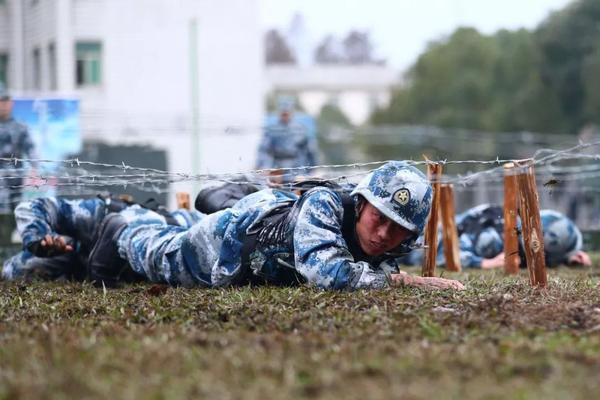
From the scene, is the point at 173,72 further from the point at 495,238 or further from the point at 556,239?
the point at 556,239

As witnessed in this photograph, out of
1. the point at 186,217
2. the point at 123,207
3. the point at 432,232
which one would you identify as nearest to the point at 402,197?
the point at 432,232

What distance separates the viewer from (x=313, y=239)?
24.5 feet

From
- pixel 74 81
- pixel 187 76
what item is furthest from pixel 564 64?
pixel 74 81

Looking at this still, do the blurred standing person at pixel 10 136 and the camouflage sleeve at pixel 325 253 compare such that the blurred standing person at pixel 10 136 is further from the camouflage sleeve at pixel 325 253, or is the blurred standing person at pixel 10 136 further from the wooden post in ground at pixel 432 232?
the camouflage sleeve at pixel 325 253

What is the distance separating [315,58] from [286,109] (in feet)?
293

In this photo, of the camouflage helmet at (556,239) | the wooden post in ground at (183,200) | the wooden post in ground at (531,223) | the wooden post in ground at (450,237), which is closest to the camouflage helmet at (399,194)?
the wooden post in ground at (531,223)

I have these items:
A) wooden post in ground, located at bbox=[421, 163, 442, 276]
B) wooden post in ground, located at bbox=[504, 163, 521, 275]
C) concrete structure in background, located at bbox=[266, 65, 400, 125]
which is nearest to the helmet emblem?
wooden post in ground, located at bbox=[421, 163, 442, 276]

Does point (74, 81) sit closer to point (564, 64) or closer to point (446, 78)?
point (564, 64)

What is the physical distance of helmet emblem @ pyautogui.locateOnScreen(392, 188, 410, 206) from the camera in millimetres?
7414

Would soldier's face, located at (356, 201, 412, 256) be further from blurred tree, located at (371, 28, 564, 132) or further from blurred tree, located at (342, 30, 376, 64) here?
blurred tree, located at (342, 30, 376, 64)

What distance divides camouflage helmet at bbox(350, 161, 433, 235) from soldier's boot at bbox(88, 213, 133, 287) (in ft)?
7.74

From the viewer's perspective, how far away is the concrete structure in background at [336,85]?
96875mm

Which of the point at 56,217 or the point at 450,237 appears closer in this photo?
the point at 56,217

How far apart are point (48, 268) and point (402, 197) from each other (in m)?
4.08
